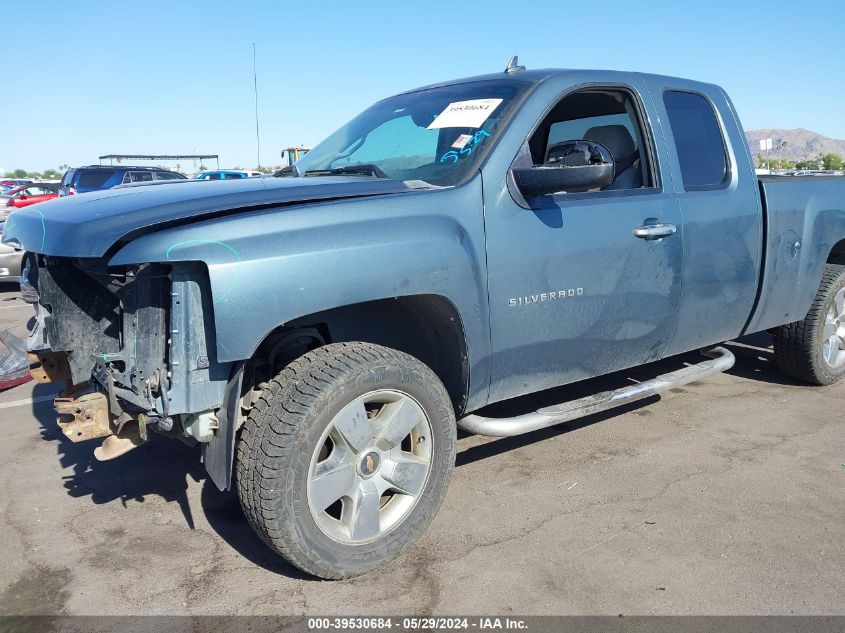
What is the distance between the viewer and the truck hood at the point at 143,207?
92.1 inches

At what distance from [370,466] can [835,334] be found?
12.8ft

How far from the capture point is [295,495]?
248 cm

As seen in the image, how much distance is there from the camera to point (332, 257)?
8.08ft

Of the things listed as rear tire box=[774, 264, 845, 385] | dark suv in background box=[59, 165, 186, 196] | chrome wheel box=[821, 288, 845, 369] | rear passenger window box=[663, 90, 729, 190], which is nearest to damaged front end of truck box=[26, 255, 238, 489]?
rear passenger window box=[663, 90, 729, 190]

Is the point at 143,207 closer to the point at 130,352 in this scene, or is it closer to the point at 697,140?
the point at 130,352

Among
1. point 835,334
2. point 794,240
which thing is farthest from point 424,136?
point 835,334

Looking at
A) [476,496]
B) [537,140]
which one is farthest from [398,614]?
[537,140]

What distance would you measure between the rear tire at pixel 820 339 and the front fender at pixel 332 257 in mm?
2938

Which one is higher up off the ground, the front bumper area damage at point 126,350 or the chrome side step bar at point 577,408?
the front bumper area damage at point 126,350

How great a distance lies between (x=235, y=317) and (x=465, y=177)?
1.18m

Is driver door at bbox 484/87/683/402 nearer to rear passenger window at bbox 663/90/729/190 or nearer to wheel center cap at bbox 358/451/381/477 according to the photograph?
rear passenger window at bbox 663/90/729/190

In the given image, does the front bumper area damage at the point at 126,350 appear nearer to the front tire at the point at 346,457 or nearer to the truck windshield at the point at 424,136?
the front tire at the point at 346,457

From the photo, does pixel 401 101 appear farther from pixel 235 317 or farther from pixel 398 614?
Result: pixel 398 614

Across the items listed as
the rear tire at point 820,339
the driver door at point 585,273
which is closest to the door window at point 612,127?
the driver door at point 585,273
